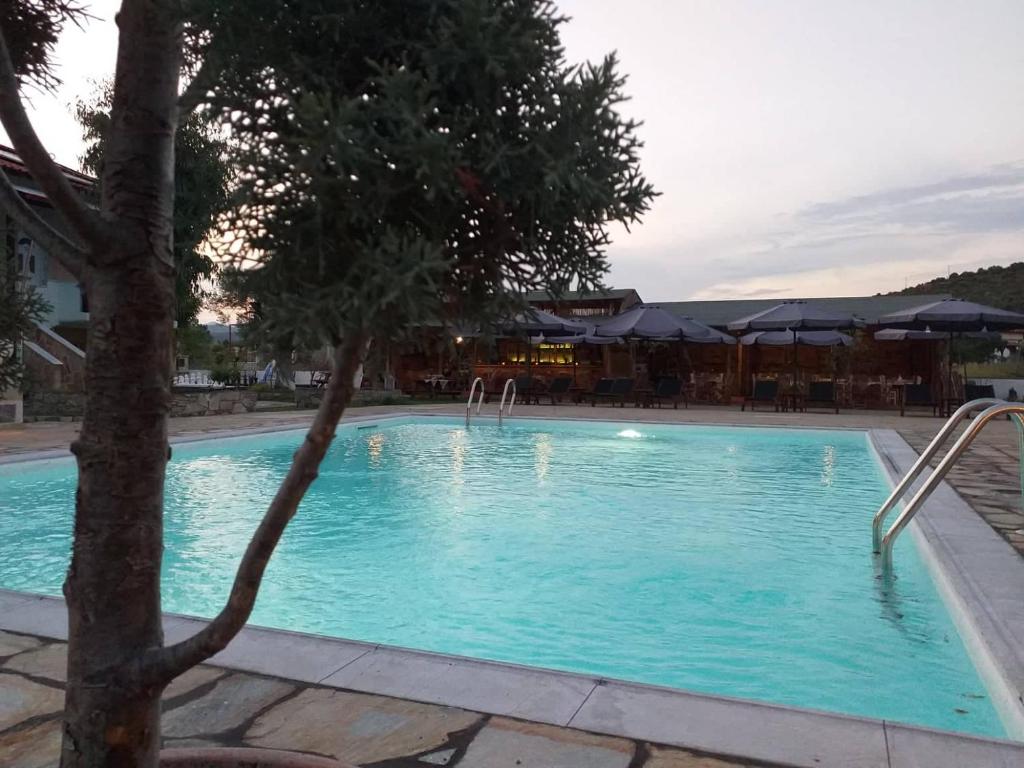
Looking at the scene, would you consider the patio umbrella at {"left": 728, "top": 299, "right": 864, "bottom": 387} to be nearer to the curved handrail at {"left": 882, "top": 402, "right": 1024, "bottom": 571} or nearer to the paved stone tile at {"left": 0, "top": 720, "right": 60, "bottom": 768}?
the curved handrail at {"left": 882, "top": 402, "right": 1024, "bottom": 571}

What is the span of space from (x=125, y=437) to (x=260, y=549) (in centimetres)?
42

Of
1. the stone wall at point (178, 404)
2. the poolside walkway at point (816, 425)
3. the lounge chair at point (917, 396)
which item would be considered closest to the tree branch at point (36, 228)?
the poolside walkway at point (816, 425)

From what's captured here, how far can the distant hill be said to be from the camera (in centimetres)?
3778

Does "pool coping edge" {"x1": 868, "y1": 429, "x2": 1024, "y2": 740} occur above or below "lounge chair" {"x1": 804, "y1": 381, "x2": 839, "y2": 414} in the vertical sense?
below

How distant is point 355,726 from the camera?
2.53m

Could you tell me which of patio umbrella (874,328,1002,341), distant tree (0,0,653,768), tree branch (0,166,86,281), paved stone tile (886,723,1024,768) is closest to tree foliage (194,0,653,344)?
distant tree (0,0,653,768)

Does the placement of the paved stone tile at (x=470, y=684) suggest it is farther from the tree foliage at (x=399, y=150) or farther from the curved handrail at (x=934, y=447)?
the curved handrail at (x=934, y=447)

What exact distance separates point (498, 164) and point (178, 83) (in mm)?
1067

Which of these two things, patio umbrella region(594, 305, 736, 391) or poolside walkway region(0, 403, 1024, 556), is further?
patio umbrella region(594, 305, 736, 391)

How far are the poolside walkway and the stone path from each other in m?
4.22

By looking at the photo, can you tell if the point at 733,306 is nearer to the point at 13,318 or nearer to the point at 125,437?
the point at 13,318

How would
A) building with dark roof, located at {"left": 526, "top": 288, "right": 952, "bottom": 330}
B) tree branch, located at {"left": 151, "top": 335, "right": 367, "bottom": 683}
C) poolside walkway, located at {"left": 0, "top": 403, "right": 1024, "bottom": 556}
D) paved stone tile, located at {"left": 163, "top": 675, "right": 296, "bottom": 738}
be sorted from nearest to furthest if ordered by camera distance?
1. tree branch, located at {"left": 151, "top": 335, "right": 367, "bottom": 683}
2. paved stone tile, located at {"left": 163, "top": 675, "right": 296, "bottom": 738}
3. poolside walkway, located at {"left": 0, "top": 403, "right": 1024, "bottom": 556}
4. building with dark roof, located at {"left": 526, "top": 288, "right": 952, "bottom": 330}

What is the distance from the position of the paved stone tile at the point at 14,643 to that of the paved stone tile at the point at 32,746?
2.88 feet

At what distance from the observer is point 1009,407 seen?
183 inches
